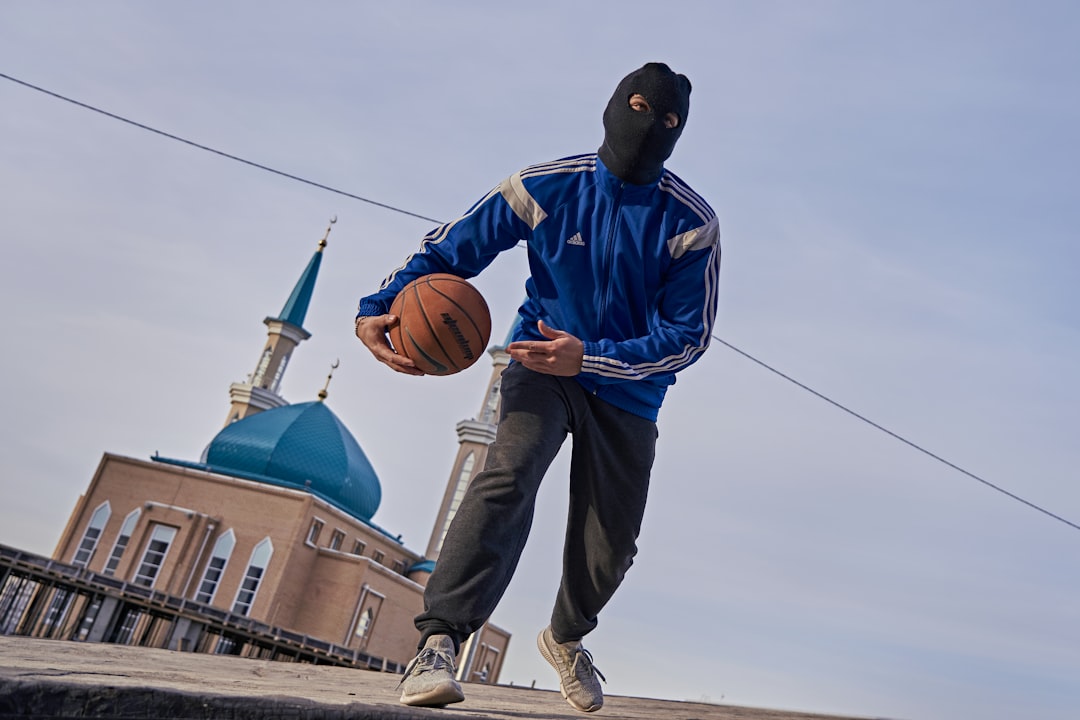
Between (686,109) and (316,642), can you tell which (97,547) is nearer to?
(316,642)

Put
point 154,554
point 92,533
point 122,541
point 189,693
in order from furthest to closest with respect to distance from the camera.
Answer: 1. point 92,533
2. point 122,541
3. point 154,554
4. point 189,693

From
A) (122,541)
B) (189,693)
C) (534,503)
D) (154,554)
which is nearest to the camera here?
(189,693)

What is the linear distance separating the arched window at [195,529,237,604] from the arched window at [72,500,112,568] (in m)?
5.36

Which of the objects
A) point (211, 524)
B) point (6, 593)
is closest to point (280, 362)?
point (211, 524)

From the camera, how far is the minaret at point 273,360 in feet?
137

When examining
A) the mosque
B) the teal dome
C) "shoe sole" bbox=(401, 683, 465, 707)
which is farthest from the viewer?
the teal dome

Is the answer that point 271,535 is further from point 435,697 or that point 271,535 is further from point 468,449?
point 435,697

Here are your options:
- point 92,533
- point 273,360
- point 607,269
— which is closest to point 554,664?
point 607,269

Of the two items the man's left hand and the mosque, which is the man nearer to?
the man's left hand

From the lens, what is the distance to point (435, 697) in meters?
2.74

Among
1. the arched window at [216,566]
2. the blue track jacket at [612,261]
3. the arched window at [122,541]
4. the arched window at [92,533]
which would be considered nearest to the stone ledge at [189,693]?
the blue track jacket at [612,261]

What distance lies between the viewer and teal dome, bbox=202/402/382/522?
36.2 meters

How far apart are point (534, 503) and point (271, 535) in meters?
32.2

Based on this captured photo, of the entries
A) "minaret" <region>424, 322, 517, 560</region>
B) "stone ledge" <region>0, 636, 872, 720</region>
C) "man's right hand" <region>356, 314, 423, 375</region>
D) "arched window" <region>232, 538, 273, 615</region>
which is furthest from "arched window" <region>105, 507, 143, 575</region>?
"man's right hand" <region>356, 314, 423, 375</region>
